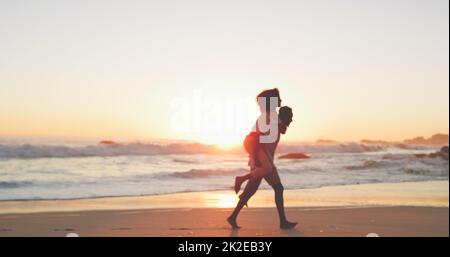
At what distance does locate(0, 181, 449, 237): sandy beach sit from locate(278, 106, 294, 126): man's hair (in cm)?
137

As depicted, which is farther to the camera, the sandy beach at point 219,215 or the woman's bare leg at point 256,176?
the sandy beach at point 219,215

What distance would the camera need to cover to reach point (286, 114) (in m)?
7.86

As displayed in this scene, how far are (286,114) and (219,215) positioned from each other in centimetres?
255

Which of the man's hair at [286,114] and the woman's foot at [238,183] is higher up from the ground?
the man's hair at [286,114]

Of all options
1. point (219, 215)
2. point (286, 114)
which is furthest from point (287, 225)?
point (219, 215)

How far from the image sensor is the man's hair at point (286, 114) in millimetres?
7859

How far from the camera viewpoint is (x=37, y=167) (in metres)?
19.7

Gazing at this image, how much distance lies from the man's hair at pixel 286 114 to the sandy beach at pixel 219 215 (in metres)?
1.37

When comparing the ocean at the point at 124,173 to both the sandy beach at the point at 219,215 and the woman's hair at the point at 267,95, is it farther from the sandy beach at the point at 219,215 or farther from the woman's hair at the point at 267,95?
the woman's hair at the point at 267,95

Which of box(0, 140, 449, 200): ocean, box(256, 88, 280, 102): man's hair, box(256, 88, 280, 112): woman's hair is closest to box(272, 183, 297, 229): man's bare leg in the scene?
box(256, 88, 280, 112): woman's hair

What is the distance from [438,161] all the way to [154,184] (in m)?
16.4

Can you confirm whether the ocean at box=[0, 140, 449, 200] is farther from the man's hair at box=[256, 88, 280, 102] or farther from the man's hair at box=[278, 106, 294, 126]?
the man's hair at box=[278, 106, 294, 126]

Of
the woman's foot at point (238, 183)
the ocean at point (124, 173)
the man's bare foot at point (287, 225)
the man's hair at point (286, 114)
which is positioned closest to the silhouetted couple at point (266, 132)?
the man's hair at point (286, 114)
